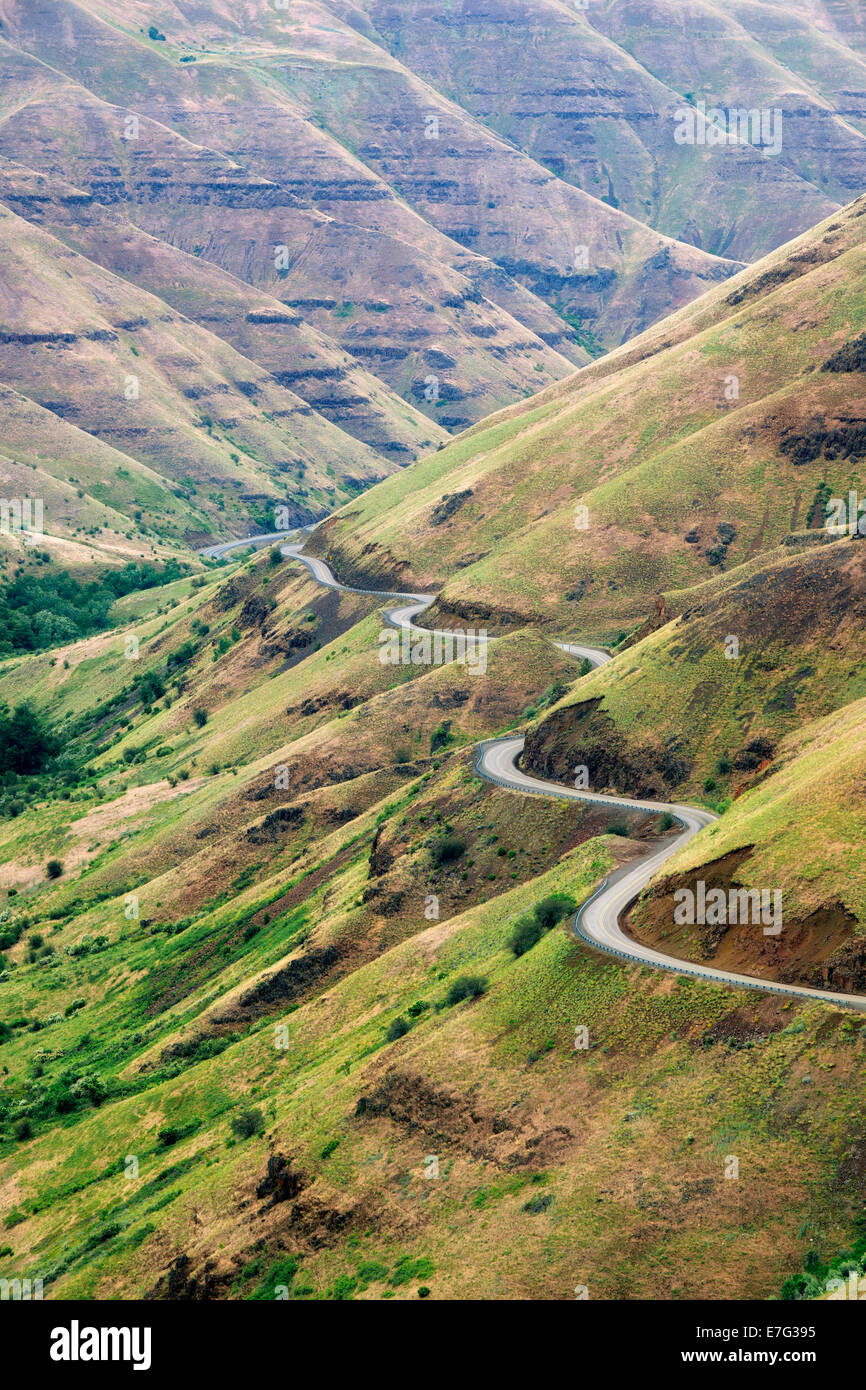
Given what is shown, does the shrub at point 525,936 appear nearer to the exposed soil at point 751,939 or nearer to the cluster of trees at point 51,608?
the exposed soil at point 751,939

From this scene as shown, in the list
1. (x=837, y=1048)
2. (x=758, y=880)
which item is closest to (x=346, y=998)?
(x=758, y=880)

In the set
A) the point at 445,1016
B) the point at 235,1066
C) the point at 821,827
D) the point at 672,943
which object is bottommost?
the point at 235,1066

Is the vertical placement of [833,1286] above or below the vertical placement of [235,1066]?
above

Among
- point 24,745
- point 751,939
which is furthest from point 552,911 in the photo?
point 24,745

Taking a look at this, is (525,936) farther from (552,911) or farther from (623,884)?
(623,884)

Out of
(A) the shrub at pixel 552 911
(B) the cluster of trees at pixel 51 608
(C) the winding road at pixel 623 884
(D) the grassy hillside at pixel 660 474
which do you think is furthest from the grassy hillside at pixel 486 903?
(B) the cluster of trees at pixel 51 608

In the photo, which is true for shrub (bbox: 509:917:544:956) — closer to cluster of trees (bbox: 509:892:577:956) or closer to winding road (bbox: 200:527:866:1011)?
cluster of trees (bbox: 509:892:577:956)

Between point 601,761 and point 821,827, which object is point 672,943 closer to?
point 821,827
